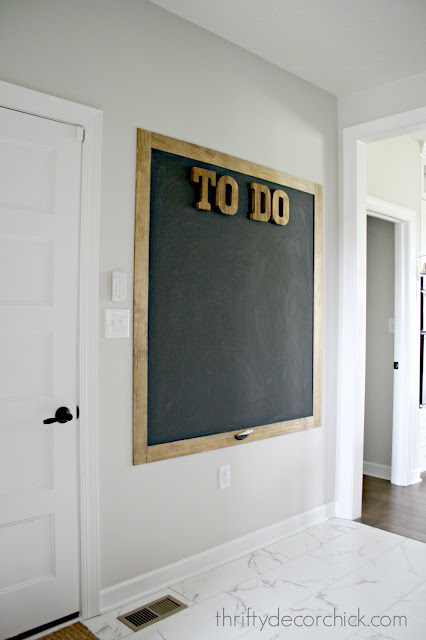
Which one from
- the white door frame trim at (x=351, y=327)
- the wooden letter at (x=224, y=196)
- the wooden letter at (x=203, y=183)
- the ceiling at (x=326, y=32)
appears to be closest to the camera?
the ceiling at (x=326, y=32)

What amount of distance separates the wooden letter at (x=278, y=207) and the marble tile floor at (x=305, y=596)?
191cm

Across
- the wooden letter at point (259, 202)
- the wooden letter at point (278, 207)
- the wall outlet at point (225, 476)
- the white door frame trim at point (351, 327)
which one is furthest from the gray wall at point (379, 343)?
the wall outlet at point (225, 476)

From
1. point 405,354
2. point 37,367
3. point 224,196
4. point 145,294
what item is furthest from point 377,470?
point 37,367

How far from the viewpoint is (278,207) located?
127 inches

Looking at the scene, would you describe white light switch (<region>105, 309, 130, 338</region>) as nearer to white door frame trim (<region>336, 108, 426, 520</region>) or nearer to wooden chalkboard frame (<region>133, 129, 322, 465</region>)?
wooden chalkboard frame (<region>133, 129, 322, 465</region>)

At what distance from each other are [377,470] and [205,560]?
2.36 metres

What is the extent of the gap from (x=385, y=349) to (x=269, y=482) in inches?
78.3

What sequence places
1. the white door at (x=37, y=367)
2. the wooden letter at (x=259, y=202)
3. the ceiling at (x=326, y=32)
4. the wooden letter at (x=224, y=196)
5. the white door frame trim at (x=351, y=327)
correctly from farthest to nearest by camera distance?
the white door frame trim at (x=351, y=327) → the wooden letter at (x=259, y=202) → the wooden letter at (x=224, y=196) → the ceiling at (x=326, y=32) → the white door at (x=37, y=367)

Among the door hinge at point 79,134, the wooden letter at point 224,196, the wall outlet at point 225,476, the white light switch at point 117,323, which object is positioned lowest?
the wall outlet at point 225,476

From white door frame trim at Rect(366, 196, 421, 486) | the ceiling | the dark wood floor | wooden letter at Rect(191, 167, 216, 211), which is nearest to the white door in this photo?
wooden letter at Rect(191, 167, 216, 211)

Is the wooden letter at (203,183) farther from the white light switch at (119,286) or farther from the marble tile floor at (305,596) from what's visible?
the marble tile floor at (305,596)

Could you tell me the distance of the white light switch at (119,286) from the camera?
7.81 feet

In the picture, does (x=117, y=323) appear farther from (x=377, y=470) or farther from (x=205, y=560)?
(x=377, y=470)

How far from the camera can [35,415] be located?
2168mm
